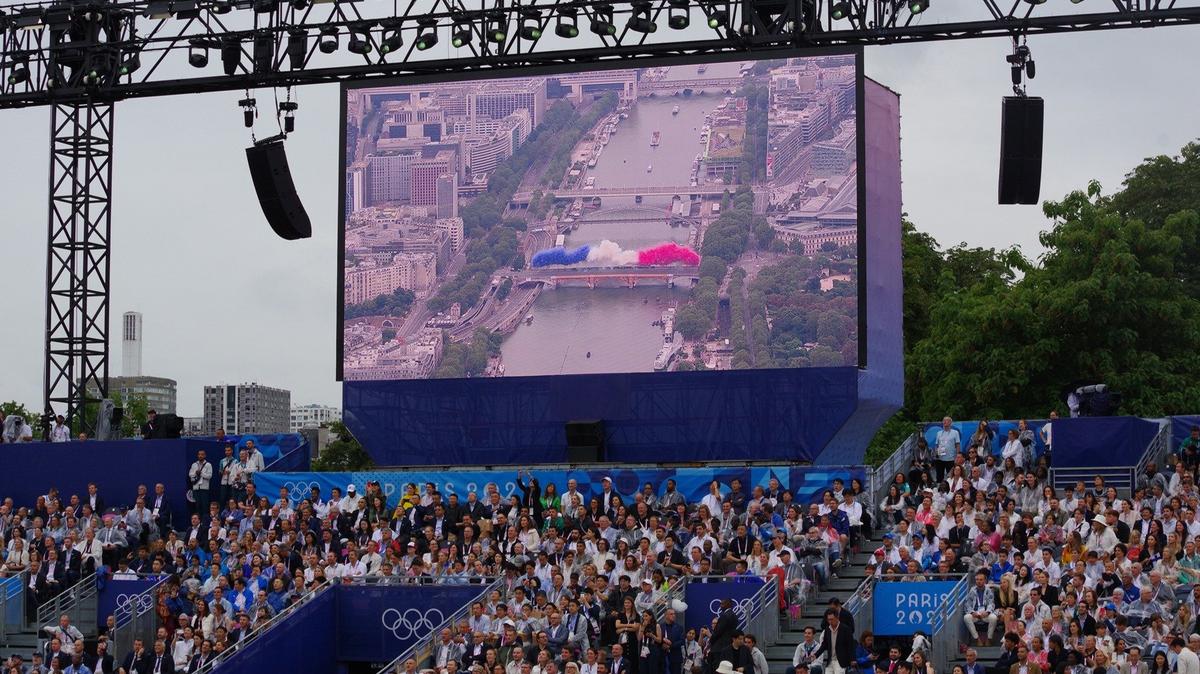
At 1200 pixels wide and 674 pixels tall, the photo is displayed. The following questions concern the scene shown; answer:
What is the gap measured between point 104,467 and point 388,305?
562 centimetres

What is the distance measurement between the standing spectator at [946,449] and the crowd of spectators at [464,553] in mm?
1817

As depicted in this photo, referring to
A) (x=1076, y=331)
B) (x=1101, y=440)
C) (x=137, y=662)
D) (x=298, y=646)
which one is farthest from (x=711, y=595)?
(x=1076, y=331)

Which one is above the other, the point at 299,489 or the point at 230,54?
the point at 230,54

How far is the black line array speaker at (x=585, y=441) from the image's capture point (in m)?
30.4

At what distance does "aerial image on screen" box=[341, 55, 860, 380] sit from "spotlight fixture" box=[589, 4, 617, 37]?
997 millimetres

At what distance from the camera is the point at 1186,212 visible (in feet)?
144

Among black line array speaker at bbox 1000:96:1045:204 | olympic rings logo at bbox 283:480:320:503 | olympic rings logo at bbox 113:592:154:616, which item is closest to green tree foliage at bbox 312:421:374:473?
olympic rings logo at bbox 283:480:320:503

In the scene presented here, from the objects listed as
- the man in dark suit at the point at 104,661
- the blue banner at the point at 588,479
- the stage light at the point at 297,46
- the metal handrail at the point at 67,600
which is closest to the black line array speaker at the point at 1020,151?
the blue banner at the point at 588,479

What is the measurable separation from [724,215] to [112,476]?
37.1ft

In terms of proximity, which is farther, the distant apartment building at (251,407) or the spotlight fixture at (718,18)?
the distant apartment building at (251,407)

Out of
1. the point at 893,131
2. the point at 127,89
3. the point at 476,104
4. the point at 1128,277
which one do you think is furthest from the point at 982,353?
the point at 127,89

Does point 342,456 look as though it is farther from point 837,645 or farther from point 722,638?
point 837,645

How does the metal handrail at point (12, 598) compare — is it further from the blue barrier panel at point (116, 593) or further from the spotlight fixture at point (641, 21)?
the spotlight fixture at point (641, 21)

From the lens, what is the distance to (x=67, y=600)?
28391 millimetres
